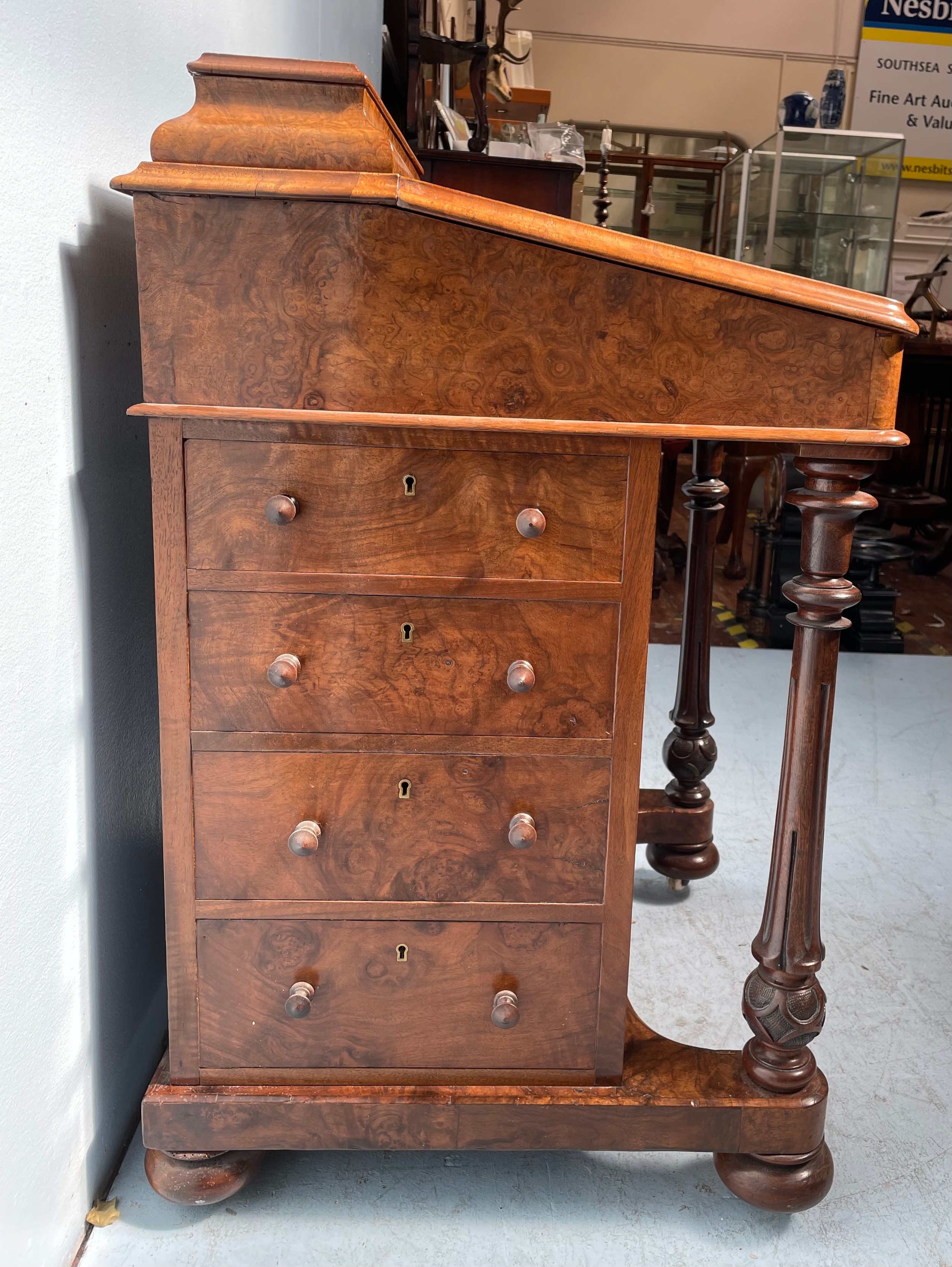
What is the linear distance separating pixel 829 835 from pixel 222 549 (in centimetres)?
179

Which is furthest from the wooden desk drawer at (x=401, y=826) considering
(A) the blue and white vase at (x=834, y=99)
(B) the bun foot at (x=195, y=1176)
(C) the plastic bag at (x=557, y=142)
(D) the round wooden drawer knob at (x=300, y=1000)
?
(A) the blue and white vase at (x=834, y=99)

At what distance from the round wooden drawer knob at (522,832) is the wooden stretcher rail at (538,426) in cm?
44

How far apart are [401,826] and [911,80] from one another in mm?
8560

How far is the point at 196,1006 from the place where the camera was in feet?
4.13

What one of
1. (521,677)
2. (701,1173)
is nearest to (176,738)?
(521,677)

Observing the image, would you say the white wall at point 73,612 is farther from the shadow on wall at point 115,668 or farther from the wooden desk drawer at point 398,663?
the wooden desk drawer at point 398,663

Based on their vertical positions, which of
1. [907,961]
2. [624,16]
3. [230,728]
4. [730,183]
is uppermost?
[624,16]

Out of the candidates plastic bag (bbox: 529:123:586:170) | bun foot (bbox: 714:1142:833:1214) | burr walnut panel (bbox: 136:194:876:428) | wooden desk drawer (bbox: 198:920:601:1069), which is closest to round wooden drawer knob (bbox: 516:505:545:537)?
burr walnut panel (bbox: 136:194:876:428)

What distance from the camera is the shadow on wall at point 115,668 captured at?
1228mm

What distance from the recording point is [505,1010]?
1.25 m

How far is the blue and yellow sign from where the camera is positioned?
305 inches

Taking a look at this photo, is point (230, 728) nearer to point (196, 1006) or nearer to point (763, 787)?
point (196, 1006)

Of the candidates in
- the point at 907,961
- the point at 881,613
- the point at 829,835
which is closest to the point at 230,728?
the point at 907,961

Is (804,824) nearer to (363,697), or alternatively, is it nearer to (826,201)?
(363,697)
